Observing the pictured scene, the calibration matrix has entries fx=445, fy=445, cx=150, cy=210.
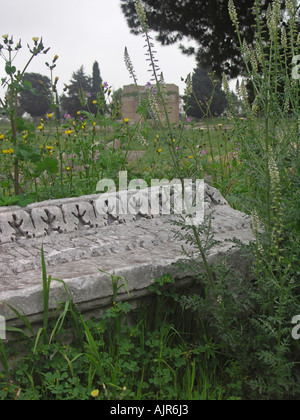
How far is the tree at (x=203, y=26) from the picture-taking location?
35.0 feet

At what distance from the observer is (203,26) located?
38.1ft

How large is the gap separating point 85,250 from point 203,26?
10.3 meters

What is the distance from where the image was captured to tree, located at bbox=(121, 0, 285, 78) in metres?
10.7

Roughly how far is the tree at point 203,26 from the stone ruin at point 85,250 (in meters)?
8.31

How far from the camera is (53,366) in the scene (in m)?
2.14

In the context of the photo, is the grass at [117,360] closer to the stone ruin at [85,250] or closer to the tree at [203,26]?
the stone ruin at [85,250]

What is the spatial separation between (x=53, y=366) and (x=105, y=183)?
198 centimetres

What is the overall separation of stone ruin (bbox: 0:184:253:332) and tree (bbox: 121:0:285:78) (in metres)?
8.31
